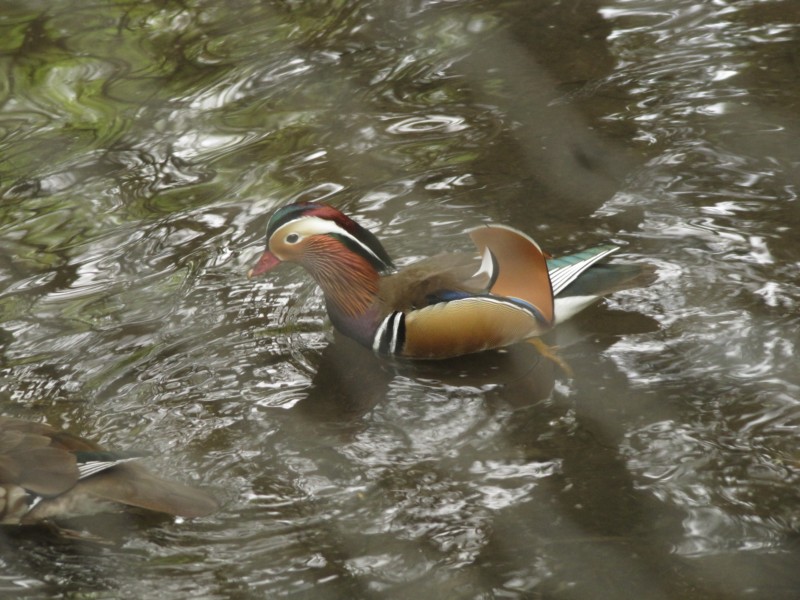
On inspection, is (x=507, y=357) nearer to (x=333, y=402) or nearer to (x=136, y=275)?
(x=333, y=402)

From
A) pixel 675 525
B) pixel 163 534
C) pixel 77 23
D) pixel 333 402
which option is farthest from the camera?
pixel 77 23

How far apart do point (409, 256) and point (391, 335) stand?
1.63 ft

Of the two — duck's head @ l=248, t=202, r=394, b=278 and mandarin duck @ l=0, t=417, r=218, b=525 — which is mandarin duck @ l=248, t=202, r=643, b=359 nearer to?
duck's head @ l=248, t=202, r=394, b=278

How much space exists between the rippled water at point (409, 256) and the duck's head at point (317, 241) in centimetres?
21

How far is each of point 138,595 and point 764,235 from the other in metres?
2.10

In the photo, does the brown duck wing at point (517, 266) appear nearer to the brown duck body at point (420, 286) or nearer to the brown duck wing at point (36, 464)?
the brown duck body at point (420, 286)

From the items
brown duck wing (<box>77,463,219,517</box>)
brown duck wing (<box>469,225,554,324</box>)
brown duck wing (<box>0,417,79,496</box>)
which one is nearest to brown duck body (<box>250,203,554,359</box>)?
brown duck wing (<box>469,225,554,324</box>)

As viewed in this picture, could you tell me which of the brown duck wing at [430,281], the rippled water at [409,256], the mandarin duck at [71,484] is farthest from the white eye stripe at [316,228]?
the mandarin duck at [71,484]

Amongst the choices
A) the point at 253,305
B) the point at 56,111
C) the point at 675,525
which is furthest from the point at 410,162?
the point at 675,525

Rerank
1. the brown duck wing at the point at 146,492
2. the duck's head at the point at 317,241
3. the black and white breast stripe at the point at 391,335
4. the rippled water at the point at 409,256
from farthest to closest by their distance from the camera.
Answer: the duck's head at the point at 317,241, the black and white breast stripe at the point at 391,335, the brown duck wing at the point at 146,492, the rippled water at the point at 409,256

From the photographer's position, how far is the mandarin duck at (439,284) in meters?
3.11

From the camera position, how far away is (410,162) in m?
4.16

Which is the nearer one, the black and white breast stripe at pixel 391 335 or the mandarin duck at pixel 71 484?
the mandarin duck at pixel 71 484

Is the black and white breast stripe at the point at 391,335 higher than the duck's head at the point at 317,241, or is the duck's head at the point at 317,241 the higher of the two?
the duck's head at the point at 317,241
